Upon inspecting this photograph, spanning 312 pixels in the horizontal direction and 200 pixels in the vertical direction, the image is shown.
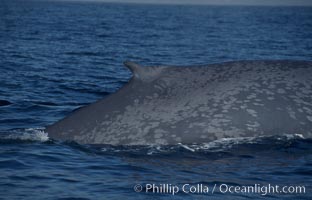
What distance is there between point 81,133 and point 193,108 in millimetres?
1718

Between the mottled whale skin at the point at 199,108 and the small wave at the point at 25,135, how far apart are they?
1170mm

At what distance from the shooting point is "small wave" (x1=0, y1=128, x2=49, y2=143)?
10.5 meters

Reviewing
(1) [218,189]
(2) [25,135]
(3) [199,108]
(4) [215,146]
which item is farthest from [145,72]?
(2) [25,135]

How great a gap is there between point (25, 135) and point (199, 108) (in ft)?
12.0

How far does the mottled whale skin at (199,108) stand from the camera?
9.07m

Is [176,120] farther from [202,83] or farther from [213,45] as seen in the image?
[213,45]

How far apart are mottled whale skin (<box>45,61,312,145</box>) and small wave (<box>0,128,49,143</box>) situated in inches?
46.1

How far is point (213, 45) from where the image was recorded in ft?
120

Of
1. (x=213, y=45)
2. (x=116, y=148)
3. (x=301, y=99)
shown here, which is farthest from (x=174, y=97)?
(x=213, y=45)

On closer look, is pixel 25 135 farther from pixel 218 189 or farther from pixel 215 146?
pixel 218 189

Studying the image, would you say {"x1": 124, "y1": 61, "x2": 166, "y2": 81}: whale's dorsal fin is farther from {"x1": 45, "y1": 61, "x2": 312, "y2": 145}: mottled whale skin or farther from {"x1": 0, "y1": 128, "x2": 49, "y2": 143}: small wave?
{"x1": 0, "y1": 128, "x2": 49, "y2": 143}: small wave

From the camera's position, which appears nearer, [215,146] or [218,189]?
[218,189]

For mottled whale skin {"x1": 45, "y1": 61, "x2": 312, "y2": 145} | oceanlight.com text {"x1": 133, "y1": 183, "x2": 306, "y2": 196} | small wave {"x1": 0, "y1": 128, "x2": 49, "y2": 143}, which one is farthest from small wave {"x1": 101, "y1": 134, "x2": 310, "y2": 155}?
small wave {"x1": 0, "y1": 128, "x2": 49, "y2": 143}

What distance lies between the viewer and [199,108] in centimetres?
910
